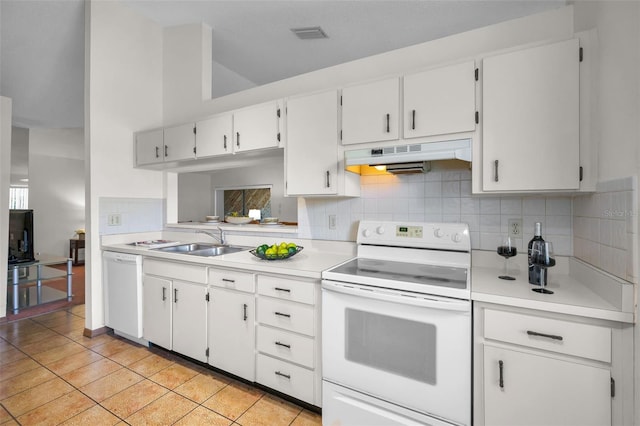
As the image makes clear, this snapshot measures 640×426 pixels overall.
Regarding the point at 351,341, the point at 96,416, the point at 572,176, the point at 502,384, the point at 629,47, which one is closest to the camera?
the point at 629,47

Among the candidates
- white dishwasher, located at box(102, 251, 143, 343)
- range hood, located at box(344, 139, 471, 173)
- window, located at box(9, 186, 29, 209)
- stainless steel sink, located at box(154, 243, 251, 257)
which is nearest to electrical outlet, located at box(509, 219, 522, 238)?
range hood, located at box(344, 139, 471, 173)

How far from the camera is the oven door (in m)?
1.37

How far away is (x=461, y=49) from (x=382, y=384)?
6.81ft

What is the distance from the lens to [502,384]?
131cm

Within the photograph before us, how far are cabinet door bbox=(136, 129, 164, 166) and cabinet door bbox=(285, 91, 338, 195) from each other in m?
1.60

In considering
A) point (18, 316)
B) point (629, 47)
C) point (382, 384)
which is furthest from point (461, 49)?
point (18, 316)

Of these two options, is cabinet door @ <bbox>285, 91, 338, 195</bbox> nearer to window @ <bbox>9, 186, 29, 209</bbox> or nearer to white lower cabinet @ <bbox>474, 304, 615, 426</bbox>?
white lower cabinet @ <bbox>474, 304, 615, 426</bbox>

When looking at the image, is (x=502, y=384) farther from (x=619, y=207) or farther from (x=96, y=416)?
(x=96, y=416)

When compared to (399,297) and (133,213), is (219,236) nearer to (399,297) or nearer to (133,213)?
(133,213)

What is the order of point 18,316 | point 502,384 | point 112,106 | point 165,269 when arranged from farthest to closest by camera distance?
point 18,316, point 112,106, point 165,269, point 502,384

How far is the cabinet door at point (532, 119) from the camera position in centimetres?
146

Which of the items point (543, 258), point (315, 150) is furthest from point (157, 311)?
point (543, 258)

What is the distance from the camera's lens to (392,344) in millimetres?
1520

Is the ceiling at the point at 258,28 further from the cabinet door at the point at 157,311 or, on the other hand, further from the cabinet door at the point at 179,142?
the cabinet door at the point at 157,311
